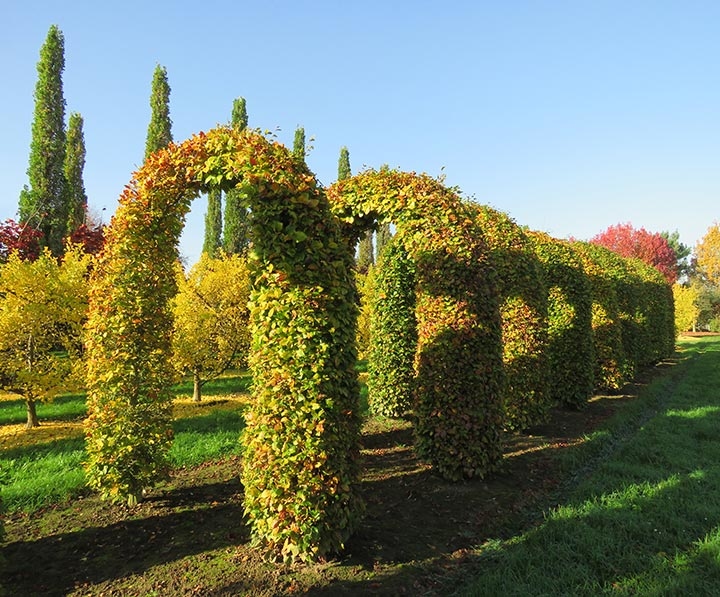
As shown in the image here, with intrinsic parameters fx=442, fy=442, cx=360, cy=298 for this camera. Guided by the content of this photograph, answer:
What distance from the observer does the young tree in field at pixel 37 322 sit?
29.9 ft

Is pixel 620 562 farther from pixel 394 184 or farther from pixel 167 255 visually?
pixel 167 255

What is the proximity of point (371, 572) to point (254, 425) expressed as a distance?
5.38 ft

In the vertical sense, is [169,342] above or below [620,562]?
above

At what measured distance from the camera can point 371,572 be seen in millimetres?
3812

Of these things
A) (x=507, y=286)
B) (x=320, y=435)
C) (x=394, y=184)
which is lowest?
(x=320, y=435)

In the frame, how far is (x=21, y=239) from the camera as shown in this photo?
19.6 meters

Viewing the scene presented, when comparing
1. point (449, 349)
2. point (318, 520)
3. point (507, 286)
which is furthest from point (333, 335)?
point (507, 286)

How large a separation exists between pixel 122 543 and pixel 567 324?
999cm

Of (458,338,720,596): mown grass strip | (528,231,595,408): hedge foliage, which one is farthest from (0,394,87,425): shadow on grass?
(528,231,595,408): hedge foliage

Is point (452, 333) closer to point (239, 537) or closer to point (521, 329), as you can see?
point (521, 329)

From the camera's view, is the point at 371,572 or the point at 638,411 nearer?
the point at 371,572

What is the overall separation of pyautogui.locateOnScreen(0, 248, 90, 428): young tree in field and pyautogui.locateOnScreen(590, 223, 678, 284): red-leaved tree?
5584cm

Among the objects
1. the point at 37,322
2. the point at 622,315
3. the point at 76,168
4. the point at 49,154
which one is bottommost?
the point at 622,315

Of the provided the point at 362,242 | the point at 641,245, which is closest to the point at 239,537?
the point at 362,242
